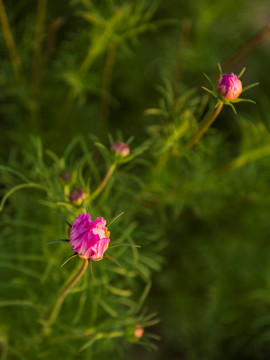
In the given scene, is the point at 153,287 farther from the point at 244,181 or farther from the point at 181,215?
the point at 244,181

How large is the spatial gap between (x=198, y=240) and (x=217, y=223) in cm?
6

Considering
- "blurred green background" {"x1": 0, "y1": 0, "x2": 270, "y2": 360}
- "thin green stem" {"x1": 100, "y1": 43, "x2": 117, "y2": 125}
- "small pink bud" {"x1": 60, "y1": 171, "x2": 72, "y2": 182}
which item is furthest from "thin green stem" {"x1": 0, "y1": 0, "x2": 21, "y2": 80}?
"small pink bud" {"x1": 60, "y1": 171, "x2": 72, "y2": 182}

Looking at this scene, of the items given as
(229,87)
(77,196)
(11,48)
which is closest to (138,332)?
(77,196)

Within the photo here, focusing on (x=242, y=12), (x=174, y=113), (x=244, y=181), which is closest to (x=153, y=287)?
(x=244, y=181)

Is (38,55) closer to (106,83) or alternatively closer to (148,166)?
(106,83)

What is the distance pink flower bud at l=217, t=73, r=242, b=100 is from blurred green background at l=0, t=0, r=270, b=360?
0.21 metres

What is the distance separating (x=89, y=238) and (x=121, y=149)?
0.16 metres

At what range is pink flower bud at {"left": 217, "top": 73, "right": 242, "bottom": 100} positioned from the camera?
404mm

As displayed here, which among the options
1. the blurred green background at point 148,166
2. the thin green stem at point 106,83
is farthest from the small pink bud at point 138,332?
the thin green stem at point 106,83

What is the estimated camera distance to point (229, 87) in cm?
40

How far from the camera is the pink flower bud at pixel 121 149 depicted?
473 millimetres

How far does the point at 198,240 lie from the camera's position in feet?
3.47

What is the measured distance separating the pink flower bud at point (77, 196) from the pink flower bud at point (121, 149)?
2.3 inches

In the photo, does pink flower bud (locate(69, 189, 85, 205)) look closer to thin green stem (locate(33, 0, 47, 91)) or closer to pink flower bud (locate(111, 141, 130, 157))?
pink flower bud (locate(111, 141, 130, 157))
